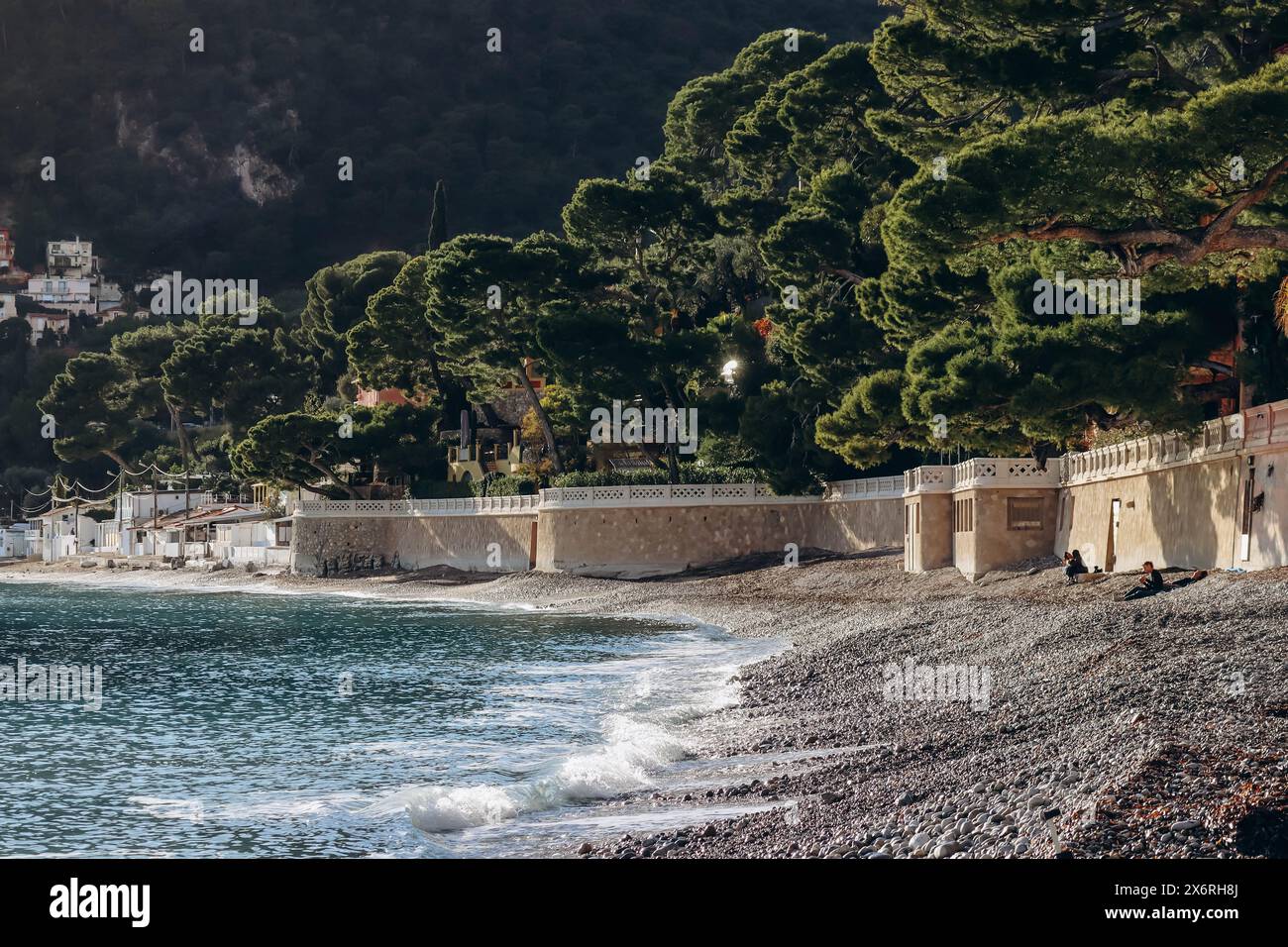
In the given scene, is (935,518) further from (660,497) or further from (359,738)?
(359,738)

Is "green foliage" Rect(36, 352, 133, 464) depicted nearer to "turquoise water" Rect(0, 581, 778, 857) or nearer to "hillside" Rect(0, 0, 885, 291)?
"hillside" Rect(0, 0, 885, 291)

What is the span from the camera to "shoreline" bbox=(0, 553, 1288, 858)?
11.4 m

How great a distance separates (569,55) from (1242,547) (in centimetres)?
16661

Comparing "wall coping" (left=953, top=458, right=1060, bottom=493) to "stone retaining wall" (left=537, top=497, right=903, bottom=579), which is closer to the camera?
"wall coping" (left=953, top=458, right=1060, bottom=493)

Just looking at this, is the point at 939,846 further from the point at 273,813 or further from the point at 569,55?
the point at 569,55

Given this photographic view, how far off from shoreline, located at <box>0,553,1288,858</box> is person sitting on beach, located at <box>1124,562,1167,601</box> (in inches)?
27.8

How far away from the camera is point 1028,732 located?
1731 cm

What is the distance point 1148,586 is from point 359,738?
1599 centimetres

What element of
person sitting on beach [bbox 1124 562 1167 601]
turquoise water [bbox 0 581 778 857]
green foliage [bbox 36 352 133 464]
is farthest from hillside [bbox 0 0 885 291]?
person sitting on beach [bbox 1124 562 1167 601]

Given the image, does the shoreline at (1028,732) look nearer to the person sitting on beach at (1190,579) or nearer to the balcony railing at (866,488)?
the person sitting on beach at (1190,579)

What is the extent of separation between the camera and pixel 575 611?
5191cm

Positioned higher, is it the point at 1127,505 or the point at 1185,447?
the point at 1185,447

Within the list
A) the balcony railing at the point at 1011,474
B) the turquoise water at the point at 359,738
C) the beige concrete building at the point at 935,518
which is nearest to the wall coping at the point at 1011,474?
the balcony railing at the point at 1011,474

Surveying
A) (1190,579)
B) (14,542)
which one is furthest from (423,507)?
(14,542)
